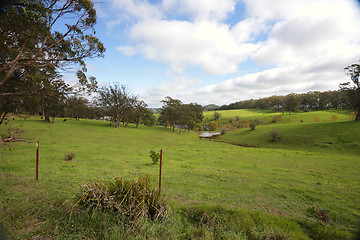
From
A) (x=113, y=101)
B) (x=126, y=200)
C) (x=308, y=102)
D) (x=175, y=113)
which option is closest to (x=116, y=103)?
(x=113, y=101)

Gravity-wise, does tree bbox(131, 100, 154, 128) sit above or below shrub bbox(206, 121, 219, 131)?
above

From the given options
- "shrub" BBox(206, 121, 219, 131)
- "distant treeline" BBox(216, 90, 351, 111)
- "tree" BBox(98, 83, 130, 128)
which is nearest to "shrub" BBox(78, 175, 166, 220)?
"tree" BBox(98, 83, 130, 128)

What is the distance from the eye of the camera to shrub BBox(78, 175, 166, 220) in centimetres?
363

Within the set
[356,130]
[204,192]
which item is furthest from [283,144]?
[204,192]

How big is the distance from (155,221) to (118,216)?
0.83m

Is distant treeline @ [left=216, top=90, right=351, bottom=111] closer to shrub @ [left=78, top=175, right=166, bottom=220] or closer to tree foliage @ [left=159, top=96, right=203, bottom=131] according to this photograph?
tree foliage @ [left=159, top=96, right=203, bottom=131]

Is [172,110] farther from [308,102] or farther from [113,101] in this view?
[308,102]

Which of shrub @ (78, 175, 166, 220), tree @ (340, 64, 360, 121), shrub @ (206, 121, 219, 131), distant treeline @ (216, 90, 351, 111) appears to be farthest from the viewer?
distant treeline @ (216, 90, 351, 111)

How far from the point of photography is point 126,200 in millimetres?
3768

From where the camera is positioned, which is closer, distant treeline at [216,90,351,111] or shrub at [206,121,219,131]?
shrub at [206,121,219,131]

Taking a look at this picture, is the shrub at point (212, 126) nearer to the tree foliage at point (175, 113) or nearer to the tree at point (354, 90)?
the tree foliage at point (175, 113)

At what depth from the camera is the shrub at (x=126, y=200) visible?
3633 mm

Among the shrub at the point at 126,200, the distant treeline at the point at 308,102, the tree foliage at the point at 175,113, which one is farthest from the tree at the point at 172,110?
the distant treeline at the point at 308,102

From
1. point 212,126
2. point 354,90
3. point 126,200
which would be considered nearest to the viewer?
point 126,200
